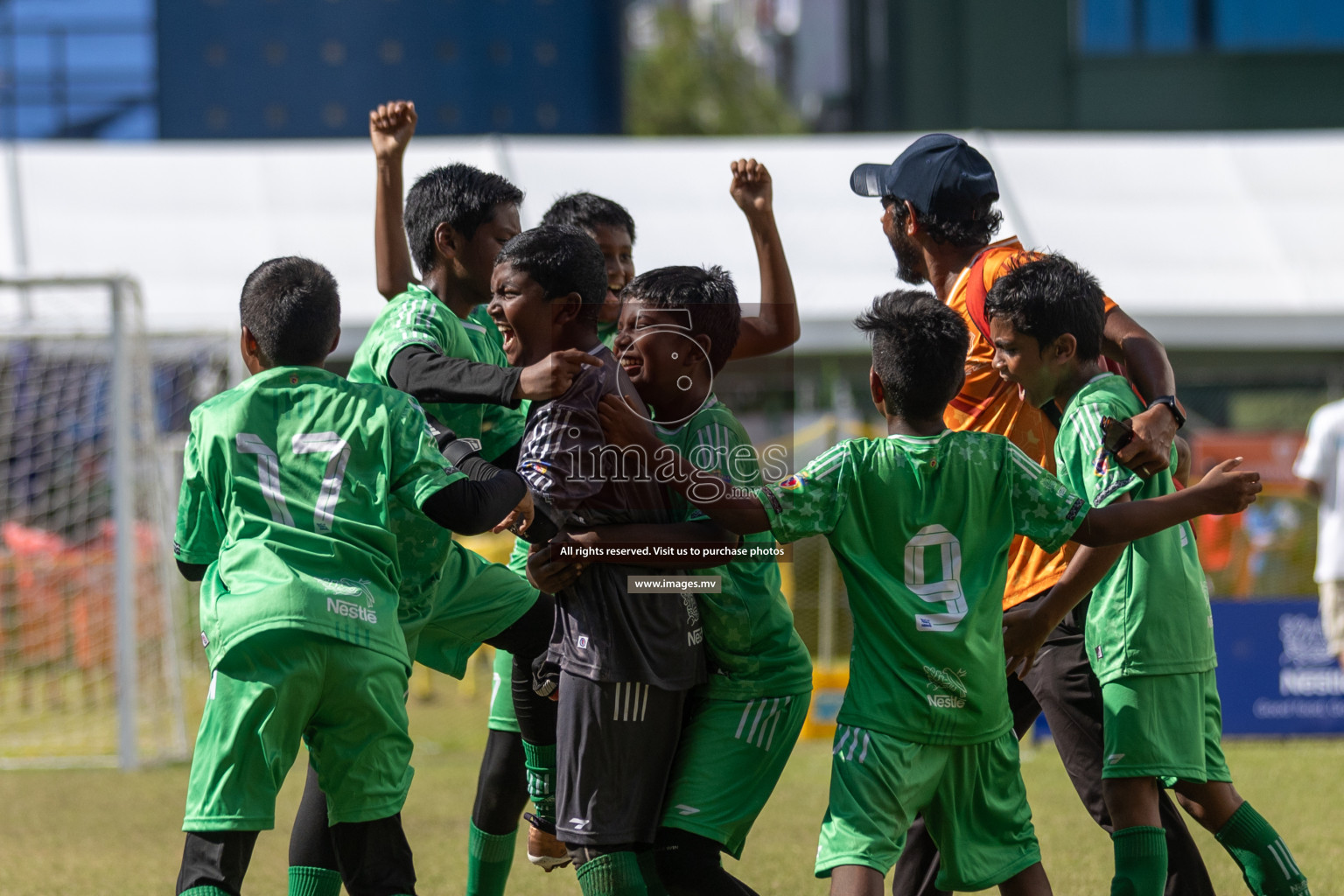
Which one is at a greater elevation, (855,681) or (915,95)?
(915,95)

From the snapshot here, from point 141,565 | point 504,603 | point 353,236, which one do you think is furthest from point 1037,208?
point 504,603

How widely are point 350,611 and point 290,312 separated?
671 mm

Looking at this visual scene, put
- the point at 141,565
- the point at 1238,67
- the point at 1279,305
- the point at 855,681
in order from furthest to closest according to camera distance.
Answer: the point at 1238,67
the point at 1279,305
the point at 141,565
the point at 855,681

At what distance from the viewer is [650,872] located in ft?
10.3

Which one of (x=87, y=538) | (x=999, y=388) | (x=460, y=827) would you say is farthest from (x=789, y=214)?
(x=999, y=388)

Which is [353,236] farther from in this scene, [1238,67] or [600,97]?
[1238,67]

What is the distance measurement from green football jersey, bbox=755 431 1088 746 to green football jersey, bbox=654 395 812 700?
0.61ft

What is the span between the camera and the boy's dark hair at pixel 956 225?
3555 mm

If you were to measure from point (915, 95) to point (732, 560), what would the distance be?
1843 cm

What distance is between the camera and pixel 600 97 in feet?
63.6

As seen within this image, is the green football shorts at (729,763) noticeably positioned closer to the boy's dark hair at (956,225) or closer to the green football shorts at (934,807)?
the green football shorts at (934,807)

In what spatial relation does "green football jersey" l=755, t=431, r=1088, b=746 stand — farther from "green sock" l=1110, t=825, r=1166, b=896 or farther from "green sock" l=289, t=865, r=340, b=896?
"green sock" l=289, t=865, r=340, b=896

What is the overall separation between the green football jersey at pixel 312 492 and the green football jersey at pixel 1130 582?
4.63 feet

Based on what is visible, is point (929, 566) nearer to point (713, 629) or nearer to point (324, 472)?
point (713, 629)
